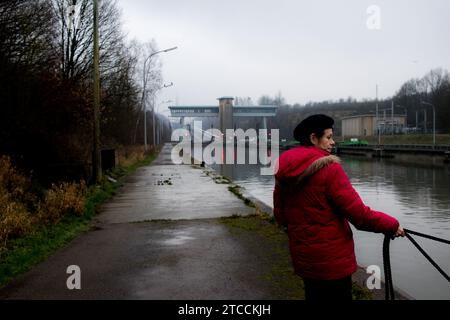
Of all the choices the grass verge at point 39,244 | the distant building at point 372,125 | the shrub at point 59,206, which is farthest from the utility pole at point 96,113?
the distant building at point 372,125

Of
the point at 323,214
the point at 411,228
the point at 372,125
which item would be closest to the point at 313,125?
the point at 323,214

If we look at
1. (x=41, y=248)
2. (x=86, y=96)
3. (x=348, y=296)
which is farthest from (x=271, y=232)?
(x=86, y=96)

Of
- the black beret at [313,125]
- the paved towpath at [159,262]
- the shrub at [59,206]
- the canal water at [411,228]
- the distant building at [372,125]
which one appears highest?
the distant building at [372,125]

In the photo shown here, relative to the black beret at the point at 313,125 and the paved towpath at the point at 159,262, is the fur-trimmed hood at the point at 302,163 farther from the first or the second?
the paved towpath at the point at 159,262

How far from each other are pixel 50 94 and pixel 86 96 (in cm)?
663

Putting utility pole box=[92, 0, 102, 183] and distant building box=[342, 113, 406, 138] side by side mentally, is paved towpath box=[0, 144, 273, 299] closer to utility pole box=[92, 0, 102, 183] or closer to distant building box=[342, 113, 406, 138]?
utility pole box=[92, 0, 102, 183]

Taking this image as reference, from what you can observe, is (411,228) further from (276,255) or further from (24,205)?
(24,205)

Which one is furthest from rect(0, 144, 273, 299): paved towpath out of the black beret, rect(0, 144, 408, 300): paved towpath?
the black beret

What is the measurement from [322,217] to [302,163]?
1.36ft

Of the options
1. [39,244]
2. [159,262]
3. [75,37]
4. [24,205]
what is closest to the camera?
[159,262]

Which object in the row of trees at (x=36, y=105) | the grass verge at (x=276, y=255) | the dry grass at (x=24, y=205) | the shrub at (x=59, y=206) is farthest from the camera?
the row of trees at (x=36, y=105)

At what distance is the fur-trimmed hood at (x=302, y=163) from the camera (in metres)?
3.38

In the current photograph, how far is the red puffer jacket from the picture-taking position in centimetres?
338

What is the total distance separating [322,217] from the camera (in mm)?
3443
